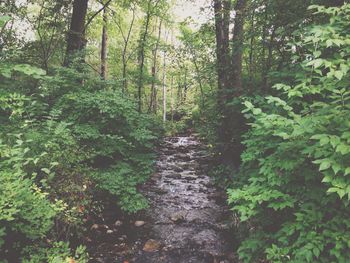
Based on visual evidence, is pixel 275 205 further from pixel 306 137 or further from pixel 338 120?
pixel 338 120

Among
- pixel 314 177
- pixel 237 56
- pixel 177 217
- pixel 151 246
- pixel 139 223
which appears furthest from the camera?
pixel 237 56

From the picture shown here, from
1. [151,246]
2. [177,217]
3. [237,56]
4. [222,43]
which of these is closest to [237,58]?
[237,56]

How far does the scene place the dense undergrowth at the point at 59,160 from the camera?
126 inches

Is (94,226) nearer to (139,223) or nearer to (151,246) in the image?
(139,223)

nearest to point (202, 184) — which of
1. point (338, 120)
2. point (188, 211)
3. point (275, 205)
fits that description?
point (188, 211)

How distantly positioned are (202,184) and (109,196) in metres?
3.38

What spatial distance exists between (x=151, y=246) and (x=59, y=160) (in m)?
2.33

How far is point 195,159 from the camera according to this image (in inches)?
457

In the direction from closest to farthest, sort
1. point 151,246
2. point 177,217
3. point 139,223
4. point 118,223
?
point 151,246, point 118,223, point 139,223, point 177,217

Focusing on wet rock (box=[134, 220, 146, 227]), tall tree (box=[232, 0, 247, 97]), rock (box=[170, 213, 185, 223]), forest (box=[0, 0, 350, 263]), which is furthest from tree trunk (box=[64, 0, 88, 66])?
rock (box=[170, 213, 185, 223])

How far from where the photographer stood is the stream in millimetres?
4992

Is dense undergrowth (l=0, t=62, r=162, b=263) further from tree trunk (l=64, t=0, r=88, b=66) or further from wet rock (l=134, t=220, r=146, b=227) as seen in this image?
tree trunk (l=64, t=0, r=88, b=66)

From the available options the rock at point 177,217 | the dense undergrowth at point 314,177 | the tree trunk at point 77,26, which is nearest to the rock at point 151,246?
the rock at point 177,217

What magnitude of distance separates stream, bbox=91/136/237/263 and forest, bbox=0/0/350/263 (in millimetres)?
33
